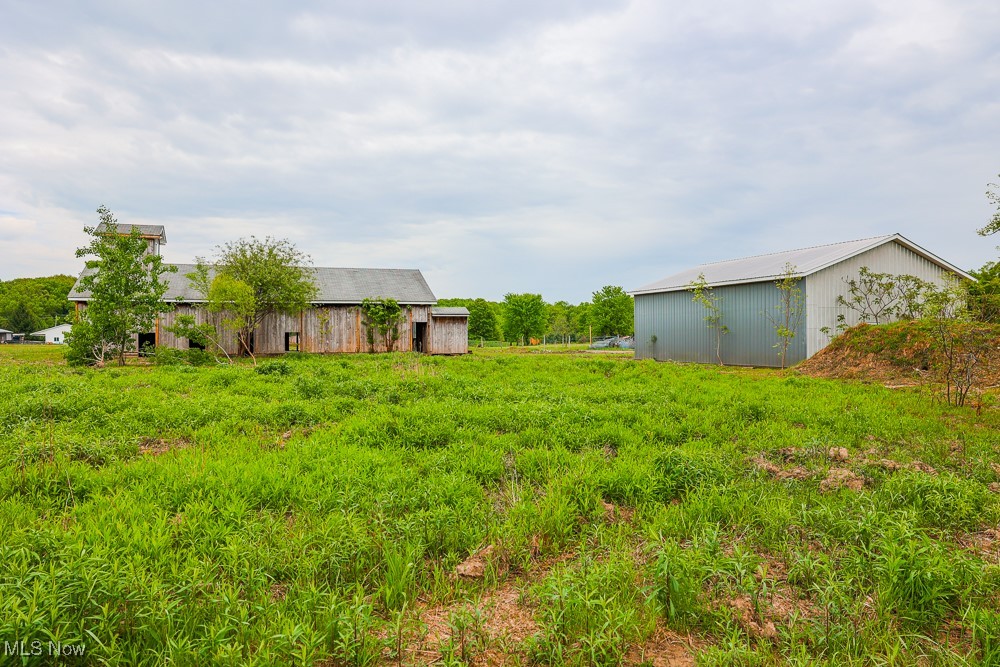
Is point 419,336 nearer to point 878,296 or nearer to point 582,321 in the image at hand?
point 878,296

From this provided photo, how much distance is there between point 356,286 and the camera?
30484 millimetres

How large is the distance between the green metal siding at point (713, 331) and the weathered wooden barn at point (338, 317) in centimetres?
1089

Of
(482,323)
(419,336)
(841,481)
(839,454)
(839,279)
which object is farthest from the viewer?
(482,323)

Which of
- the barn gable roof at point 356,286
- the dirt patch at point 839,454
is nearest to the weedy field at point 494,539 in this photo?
the dirt patch at point 839,454

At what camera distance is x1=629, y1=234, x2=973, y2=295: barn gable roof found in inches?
826

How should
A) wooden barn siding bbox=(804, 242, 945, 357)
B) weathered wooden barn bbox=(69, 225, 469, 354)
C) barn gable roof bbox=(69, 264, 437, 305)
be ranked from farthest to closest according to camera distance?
barn gable roof bbox=(69, 264, 437, 305) < weathered wooden barn bbox=(69, 225, 469, 354) < wooden barn siding bbox=(804, 242, 945, 357)

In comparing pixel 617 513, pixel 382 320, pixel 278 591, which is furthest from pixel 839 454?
pixel 382 320

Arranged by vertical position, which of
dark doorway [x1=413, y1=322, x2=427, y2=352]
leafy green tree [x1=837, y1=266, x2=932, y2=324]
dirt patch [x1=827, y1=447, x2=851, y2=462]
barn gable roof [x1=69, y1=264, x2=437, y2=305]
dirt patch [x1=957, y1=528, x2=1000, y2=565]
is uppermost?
barn gable roof [x1=69, y1=264, x2=437, y2=305]

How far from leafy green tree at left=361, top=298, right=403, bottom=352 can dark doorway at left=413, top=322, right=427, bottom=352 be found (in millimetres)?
1714

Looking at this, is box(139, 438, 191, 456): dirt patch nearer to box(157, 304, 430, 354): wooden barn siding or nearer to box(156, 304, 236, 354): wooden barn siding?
box(157, 304, 430, 354): wooden barn siding

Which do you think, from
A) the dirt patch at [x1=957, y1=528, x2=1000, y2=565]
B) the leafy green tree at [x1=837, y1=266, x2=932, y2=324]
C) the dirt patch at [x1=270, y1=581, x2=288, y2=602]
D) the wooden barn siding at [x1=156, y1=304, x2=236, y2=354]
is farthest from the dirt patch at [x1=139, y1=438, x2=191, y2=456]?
the leafy green tree at [x1=837, y1=266, x2=932, y2=324]

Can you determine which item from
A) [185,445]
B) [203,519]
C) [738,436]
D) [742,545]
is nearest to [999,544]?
[742,545]

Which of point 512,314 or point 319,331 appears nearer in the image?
point 319,331

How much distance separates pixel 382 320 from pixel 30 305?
298 ft
